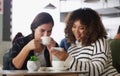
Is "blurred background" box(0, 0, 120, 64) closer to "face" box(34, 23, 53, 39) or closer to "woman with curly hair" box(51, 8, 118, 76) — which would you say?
"face" box(34, 23, 53, 39)

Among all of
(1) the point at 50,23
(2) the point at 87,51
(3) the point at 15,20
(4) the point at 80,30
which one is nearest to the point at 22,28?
(3) the point at 15,20

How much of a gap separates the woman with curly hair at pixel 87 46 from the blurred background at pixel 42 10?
0.81 meters

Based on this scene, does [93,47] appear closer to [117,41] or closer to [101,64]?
[101,64]

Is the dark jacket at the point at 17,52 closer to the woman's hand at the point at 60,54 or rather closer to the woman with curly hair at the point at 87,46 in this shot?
the woman with curly hair at the point at 87,46

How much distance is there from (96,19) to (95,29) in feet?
0.30

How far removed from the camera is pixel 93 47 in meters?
1.91

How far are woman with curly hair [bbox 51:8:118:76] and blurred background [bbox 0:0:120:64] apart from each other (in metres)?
0.81

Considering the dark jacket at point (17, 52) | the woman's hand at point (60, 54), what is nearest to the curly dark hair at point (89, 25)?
the dark jacket at point (17, 52)

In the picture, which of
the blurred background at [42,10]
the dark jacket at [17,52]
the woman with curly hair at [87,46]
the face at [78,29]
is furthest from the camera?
the blurred background at [42,10]

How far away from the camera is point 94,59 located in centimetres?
184

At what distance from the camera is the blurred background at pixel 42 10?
9.25ft

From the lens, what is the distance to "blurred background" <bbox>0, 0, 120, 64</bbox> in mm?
2820

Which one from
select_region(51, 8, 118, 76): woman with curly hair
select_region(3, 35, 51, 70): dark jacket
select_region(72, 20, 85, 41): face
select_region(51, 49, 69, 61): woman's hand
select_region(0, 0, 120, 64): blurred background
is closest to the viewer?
select_region(51, 49, 69, 61): woman's hand

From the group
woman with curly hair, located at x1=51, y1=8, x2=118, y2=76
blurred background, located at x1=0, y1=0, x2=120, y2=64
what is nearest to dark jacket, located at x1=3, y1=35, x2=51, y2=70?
woman with curly hair, located at x1=51, y1=8, x2=118, y2=76
